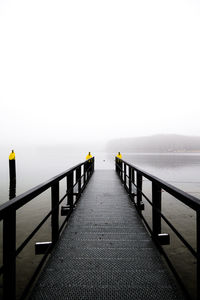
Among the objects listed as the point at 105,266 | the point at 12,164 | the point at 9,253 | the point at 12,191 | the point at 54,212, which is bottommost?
the point at 12,191

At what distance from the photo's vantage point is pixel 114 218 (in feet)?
12.9

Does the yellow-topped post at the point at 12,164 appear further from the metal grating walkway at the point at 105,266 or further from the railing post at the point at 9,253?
the railing post at the point at 9,253

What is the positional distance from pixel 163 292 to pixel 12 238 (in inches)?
70.4

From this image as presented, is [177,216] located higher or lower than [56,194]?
lower

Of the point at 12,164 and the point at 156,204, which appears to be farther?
the point at 12,164

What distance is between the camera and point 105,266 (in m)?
2.30

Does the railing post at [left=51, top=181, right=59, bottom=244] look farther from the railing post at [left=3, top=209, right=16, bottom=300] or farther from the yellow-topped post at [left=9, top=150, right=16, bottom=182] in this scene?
the yellow-topped post at [left=9, top=150, right=16, bottom=182]

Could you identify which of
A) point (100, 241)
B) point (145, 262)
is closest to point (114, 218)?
point (100, 241)

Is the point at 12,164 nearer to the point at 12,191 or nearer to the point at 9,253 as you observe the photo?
the point at 12,191

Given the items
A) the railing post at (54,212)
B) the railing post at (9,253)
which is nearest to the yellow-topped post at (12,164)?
the railing post at (54,212)

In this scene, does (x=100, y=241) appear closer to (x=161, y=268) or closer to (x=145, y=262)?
(x=145, y=262)

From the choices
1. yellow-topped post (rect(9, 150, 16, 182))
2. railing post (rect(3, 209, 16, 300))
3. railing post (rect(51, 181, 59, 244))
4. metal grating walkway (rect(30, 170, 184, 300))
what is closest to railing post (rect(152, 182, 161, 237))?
metal grating walkway (rect(30, 170, 184, 300))

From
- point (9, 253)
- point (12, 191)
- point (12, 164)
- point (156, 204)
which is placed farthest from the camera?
point (12, 164)

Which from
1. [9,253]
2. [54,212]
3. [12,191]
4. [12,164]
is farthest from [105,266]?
[12,164]
